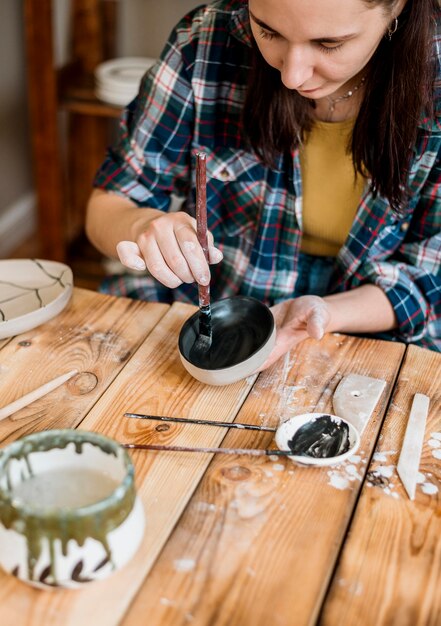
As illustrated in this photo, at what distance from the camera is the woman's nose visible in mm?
1089

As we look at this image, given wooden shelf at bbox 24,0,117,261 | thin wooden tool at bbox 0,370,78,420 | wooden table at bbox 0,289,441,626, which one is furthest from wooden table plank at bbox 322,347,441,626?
wooden shelf at bbox 24,0,117,261

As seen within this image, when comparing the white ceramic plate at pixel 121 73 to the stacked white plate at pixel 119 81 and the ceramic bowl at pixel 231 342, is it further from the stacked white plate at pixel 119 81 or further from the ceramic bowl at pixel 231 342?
the ceramic bowl at pixel 231 342

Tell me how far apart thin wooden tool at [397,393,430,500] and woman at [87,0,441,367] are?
207 mm

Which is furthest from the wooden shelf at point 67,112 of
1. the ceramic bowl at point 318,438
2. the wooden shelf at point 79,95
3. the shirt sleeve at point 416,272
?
the ceramic bowl at point 318,438

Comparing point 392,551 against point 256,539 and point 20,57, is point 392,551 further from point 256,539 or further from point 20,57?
point 20,57

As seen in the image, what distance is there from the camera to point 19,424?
1.01 m

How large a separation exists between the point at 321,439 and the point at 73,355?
0.41 meters

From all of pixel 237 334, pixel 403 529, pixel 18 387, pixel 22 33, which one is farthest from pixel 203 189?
pixel 22 33

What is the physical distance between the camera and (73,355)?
1.16 metres

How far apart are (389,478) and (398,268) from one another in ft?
1.94

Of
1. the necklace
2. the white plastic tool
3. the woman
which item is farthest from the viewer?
the necklace

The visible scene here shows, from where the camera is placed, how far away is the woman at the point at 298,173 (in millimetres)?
1291

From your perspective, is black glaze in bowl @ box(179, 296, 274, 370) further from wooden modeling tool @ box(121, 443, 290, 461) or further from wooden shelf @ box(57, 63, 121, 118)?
wooden shelf @ box(57, 63, 121, 118)

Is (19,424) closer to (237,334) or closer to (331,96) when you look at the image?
(237,334)
